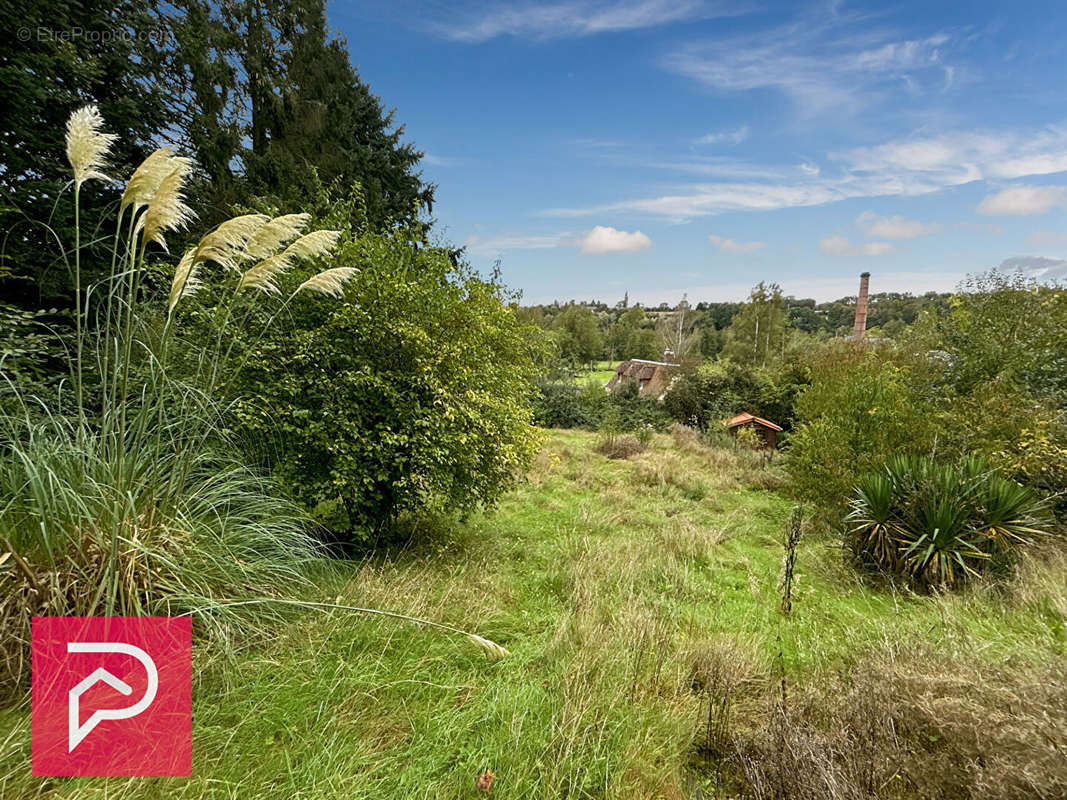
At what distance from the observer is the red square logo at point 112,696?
5.58 ft

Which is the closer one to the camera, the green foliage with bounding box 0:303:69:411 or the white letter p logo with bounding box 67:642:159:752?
the white letter p logo with bounding box 67:642:159:752

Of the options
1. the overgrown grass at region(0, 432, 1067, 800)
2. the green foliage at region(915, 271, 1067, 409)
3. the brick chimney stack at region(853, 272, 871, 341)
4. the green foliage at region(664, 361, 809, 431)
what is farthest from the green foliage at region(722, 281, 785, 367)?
the overgrown grass at region(0, 432, 1067, 800)

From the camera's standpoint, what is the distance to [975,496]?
486 cm

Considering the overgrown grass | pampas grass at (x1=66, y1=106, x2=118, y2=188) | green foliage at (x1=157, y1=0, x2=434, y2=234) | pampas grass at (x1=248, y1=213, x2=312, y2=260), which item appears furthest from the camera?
green foliage at (x1=157, y1=0, x2=434, y2=234)

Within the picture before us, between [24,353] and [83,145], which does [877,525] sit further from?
[24,353]

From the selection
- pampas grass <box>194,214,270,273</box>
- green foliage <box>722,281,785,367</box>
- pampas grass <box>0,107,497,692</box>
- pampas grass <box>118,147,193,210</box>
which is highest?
green foliage <box>722,281,785,367</box>

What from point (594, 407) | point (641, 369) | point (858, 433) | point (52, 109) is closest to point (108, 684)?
point (52, 109)

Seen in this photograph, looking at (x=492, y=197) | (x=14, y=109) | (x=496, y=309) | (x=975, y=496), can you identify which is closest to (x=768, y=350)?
(x=492, y=197)

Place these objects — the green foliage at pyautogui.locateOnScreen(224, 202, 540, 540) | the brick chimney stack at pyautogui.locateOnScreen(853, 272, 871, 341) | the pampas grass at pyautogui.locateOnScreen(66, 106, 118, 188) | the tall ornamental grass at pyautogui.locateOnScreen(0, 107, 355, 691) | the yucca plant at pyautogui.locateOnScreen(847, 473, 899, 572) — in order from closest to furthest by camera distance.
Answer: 1. the tall ornamental grass at pyautogui.locateOnScreen(0, 107, 355, 691)
2. the pampas grass at pyautogui.locateOnScreen(66, 106, 118, 188)
3. the green foliage at pyautogui.locateOnScreen(224, 202, 540, 540)
4. the yucca plant at pyautogui.locateOnScreen(847, 473, 899, 572)
5. the brick chimney stack at pyautogui.locateOnScreen(853, 272, 871, 341)

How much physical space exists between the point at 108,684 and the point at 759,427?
20.1 meters

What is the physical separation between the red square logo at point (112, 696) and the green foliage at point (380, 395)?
187 cm

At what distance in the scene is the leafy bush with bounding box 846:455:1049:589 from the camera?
476cm

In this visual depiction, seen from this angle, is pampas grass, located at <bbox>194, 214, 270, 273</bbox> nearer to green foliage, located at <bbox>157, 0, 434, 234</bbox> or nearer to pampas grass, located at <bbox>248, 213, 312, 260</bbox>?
pampas grass, located at <bbox>248, 213, 312, 260</bbox>

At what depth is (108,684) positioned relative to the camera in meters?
1.94
